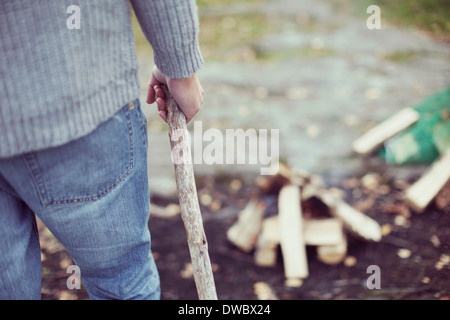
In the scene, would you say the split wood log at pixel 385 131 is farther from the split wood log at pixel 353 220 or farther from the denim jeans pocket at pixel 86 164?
the denim jeans pocket at pixel 86 164

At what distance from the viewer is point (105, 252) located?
4.26ft

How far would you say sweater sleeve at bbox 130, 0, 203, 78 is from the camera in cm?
111

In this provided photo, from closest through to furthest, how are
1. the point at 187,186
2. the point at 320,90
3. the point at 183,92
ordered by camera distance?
Answer: the point at 183,92 → the point at 187,186 → the point at 320,90

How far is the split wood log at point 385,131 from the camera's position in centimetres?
373

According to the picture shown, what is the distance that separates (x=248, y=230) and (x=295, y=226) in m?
0.39

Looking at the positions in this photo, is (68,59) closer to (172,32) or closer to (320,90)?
(172,32)

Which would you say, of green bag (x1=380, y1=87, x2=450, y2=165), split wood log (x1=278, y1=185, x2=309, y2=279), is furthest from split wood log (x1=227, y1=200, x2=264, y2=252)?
green bag (x1=380, y1=87, x2=450, y2=165)

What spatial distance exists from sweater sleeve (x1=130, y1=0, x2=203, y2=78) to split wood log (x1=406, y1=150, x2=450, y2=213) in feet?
7.54

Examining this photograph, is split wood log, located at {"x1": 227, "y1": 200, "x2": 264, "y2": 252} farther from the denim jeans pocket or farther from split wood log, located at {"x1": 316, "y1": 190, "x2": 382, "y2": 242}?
the denim jeans pocket

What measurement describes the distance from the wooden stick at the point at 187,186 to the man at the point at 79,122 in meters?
A: 0.11

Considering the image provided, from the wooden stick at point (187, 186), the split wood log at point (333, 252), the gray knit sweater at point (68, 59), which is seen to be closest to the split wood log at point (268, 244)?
the split wood log at point (333, 252)

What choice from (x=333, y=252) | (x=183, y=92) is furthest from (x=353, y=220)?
(x=183, y=92)

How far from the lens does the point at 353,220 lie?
9.06 feet
